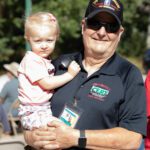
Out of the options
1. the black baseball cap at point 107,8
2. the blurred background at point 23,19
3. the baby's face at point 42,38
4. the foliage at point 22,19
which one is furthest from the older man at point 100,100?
the foliage at point 22,19

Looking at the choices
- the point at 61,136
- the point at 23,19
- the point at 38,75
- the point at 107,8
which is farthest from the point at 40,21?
the point at 23,19

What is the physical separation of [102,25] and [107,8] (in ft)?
0.36

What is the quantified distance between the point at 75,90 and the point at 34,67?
1.07 feet

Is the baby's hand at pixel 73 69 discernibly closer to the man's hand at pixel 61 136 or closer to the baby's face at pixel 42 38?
the baby's face at pixel 42 38

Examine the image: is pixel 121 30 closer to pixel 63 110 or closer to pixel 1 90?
pixel 63 110

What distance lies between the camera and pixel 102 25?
130 inches

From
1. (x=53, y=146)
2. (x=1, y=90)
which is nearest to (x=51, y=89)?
(x=53, y=146)

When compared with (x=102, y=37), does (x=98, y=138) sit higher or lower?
lower

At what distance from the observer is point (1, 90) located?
9703 mm

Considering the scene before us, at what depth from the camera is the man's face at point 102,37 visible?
3.29m

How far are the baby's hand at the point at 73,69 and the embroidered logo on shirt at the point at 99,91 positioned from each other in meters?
0.17

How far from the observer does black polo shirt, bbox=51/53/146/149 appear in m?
3.20

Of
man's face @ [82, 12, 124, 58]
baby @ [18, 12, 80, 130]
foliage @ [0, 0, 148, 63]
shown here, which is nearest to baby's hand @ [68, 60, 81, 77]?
baby @ [18, 12, 80, 130]

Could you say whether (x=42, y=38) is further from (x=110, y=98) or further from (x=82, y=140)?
(x=82, y=140)
